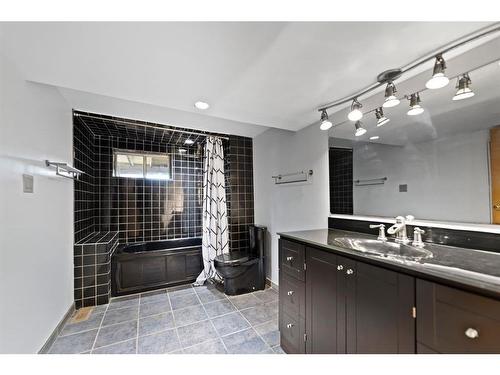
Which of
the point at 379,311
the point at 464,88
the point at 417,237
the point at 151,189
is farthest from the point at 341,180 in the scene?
the point at 151,189

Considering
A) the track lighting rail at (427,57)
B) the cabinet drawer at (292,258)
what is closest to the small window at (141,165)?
the cabinet drawer at (292,258)

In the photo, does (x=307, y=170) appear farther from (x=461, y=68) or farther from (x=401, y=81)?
(x=461, y=68)


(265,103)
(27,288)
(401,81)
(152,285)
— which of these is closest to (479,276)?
(401,81)

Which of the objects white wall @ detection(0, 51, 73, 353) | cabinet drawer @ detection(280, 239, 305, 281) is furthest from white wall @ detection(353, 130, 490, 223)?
white wall @ detection(0, 51, 73, 353)

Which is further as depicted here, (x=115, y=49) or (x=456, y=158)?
(x=456, y=158)

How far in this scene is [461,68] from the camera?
1.23m

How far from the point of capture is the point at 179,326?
2047 millimetres

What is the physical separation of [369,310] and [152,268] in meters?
2.78

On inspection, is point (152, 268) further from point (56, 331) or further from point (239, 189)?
point (239, 189)

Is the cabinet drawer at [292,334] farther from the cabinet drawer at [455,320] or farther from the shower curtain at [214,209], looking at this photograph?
the shower curtain at [214,209]

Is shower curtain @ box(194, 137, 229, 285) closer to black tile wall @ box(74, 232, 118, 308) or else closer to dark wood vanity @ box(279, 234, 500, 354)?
black tile wall @ box(74, 232, 118, 308)

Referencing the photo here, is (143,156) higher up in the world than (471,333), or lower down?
higher up

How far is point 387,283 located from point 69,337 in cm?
265

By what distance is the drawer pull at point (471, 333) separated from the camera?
2.44 feet
